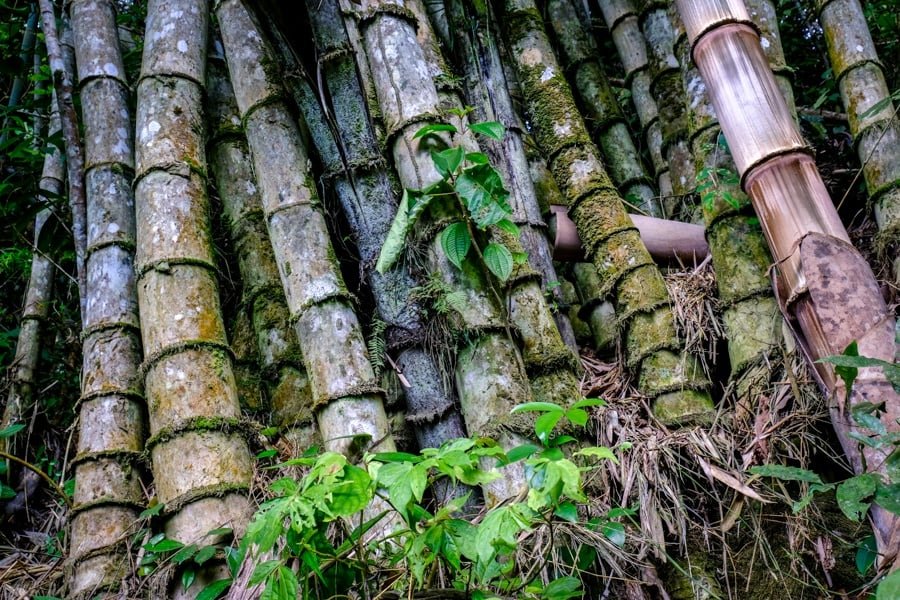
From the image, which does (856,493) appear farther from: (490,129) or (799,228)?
(490,129)

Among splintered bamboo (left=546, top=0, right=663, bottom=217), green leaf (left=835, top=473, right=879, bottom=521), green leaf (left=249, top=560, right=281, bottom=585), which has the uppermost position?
splintered bamboo (left=546, top=0, right=663, bottom=217)

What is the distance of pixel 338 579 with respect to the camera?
1528 mm

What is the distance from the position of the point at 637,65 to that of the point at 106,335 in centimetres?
273

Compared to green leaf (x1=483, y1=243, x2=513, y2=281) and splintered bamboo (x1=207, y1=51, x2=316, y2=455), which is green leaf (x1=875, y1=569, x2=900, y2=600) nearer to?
green leaf (x1=483, y1=243, x2=513, y2=281)

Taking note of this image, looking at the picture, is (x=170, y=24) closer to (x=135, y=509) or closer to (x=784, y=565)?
(x=135, y=509)

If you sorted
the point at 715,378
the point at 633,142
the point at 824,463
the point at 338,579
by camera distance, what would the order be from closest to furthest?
1. the point at 338,579
2. the point at 824,463
3. the point at 715,378
4. the point at 633,142

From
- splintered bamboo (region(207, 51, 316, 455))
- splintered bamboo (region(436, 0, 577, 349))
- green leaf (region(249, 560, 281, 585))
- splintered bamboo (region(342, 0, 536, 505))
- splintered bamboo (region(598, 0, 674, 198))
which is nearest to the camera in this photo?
green leaf (region(249, 560, 281, 585))

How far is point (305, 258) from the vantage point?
234 centimetres

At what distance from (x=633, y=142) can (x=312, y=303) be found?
203cm

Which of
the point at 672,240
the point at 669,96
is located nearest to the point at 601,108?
the point at 669,96

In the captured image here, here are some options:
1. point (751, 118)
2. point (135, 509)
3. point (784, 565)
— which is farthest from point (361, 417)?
point (751, 118)

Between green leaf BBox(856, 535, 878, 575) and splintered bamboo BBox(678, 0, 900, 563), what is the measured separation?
2cm

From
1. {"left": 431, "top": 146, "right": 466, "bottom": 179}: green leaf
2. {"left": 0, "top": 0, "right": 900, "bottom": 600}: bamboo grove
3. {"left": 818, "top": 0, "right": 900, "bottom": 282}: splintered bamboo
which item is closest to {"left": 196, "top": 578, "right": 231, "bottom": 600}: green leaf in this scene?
{"left": 0, "top": 0, "right": 900, "bottom": 600}: bamboo grove

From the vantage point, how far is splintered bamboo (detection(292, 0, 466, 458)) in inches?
88.0
